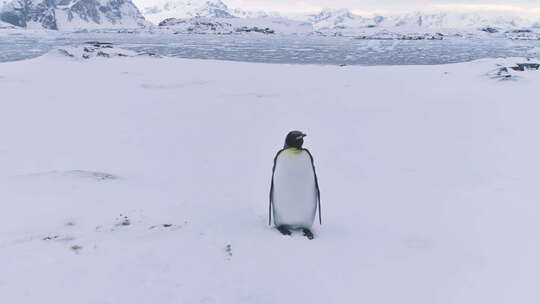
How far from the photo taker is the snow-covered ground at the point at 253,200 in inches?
134

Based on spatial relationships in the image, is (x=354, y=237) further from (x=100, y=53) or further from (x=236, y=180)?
(x=100, y=53)

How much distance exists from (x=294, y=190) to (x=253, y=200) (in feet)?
4.22

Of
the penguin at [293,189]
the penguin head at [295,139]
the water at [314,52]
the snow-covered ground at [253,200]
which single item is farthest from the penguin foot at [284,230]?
the water at [314,52]

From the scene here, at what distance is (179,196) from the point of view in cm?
543

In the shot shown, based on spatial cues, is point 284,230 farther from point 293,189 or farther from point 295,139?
point 295,139

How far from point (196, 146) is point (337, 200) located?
351cm

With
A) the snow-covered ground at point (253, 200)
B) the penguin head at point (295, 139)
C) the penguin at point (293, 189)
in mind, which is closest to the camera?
the snow-covered ground at point (253, 200)

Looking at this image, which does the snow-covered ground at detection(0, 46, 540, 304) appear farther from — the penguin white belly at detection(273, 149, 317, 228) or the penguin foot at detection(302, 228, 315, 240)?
the penguin white belly at detection(273, 149, 317, 228)

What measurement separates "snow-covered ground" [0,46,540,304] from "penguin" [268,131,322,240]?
0.26 m

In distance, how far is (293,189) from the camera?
176 inches

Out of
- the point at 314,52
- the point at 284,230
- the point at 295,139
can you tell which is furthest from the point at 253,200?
the point at 314,52

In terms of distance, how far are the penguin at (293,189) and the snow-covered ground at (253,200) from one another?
0.26m

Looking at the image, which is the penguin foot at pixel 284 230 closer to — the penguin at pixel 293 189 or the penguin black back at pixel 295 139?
the penguin at pixel 293 189

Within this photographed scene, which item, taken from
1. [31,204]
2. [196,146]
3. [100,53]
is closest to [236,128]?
[196,146]
